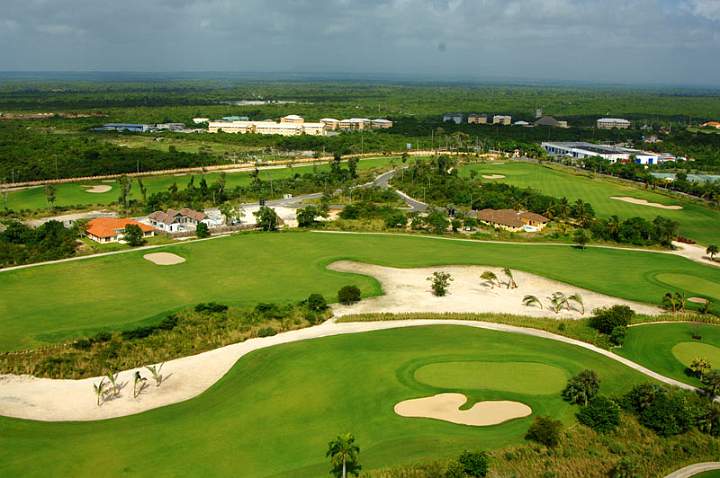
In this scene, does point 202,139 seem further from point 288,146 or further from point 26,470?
point 26,470

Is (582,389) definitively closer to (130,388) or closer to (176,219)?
(130,388)

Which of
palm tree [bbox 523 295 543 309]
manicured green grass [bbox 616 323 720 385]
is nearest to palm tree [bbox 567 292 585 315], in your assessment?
palm tree [bbox 523 295 543 309]

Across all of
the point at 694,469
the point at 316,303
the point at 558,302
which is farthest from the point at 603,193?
the point at 694,469

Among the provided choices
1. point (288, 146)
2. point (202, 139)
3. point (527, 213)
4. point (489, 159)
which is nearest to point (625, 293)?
point (527, 213)

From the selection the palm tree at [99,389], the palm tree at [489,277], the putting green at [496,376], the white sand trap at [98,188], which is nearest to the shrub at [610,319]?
the putting green at [496,376]

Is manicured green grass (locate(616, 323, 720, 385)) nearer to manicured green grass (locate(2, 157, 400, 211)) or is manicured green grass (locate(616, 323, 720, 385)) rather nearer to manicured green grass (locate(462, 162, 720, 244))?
manicured green grass (locate(462, 162, 720, 244))
